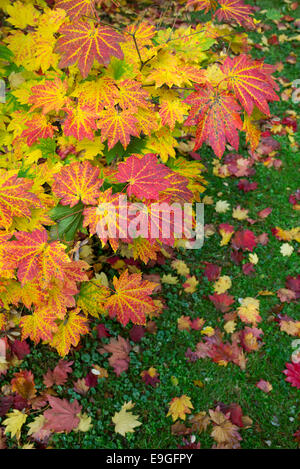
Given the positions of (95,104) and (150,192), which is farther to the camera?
(95,104)

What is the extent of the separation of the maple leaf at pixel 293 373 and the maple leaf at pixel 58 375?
1610mm

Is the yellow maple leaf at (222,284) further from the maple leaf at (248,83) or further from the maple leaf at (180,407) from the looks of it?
the maple leaf at (248,83)

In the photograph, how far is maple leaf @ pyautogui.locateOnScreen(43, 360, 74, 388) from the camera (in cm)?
243

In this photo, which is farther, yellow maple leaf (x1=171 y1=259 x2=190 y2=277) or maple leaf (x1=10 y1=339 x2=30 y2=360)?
yellow maple leaf (x1=171 y1=259 x2=190 y2=277)

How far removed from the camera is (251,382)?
2.59m

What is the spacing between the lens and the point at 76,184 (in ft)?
5.03

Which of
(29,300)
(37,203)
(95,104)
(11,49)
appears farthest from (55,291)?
(11,49)

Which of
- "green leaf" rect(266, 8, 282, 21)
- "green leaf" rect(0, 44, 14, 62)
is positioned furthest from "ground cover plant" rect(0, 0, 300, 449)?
"green leaf" rect(266, 8, 282, 21)

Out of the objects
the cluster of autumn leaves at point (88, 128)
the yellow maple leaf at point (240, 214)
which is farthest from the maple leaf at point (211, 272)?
the cluster of autumn leaves at point (88, 128)

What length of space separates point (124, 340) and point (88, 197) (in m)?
1.50

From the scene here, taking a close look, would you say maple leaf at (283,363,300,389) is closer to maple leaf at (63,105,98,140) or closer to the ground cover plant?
the ground cover plant

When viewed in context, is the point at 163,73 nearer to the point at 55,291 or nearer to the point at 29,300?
the point at 55,291

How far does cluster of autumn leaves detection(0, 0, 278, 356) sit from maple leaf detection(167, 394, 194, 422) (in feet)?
3.18

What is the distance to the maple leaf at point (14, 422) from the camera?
2223mm
